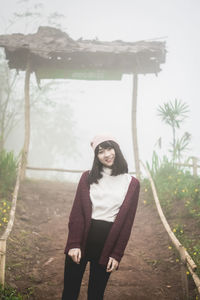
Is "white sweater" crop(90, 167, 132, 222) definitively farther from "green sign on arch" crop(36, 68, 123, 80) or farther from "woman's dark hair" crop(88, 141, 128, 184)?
"green sign on arch" crop(36, 68, 123, 80)

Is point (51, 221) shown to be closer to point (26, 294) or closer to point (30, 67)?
point (26, 294)

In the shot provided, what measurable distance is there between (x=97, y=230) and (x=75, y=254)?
0.81ft

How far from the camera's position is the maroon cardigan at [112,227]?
6.49ft

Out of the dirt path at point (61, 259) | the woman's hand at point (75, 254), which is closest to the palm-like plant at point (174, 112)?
the dirt path at point (61, 259)

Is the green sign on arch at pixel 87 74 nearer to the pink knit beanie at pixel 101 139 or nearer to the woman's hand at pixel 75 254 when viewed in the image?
the pink knit beanie at pixel 101 139

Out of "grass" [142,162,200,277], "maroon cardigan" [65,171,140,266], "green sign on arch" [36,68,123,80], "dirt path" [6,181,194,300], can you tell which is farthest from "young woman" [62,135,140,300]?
"green sign on arch" [36,68,123,80]

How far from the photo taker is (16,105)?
66.8 ft

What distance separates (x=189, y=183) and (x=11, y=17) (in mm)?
15292

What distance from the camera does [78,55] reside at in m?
8.36

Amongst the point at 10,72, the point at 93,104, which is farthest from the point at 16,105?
the point at 93,104

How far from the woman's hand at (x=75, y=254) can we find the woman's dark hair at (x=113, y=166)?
21.5 inches

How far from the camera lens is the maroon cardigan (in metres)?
1.98

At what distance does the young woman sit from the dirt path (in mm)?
1226

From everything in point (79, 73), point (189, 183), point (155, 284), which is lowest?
point (155, 284)
